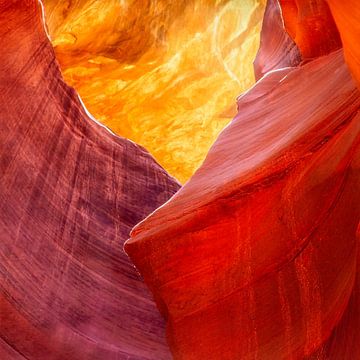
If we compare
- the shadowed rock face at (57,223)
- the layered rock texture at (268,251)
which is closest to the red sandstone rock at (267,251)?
the layered rock texture at (268,251)

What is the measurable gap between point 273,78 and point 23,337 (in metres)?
3.43

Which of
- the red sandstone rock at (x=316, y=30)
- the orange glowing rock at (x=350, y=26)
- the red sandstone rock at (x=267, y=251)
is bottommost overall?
the red sandstone rock at (x=267, y=251)

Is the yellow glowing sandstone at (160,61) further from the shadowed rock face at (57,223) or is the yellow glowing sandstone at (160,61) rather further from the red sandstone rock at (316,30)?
the red sandstone rock at (316,30)

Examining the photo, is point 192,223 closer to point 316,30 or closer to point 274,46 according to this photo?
point 316,30

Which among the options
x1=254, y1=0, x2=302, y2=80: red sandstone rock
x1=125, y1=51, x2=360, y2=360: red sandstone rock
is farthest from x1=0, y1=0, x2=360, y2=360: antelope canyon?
x1=254, y1=0, x2=302, y2=80: red sandstone rock

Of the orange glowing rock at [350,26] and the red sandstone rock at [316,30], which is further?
the red sandstone rock at [316,30]

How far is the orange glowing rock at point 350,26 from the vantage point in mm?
2910

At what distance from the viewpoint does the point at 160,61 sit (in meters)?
10.3

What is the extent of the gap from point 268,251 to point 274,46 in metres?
5.22

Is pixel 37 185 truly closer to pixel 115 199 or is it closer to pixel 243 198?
pixel 115 199

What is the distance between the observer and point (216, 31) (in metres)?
10.4

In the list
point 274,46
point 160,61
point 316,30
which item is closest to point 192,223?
point 316,30

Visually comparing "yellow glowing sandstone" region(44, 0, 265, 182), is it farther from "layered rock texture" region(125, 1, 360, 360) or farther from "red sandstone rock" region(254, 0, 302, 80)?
"layered rock texture" region(125, 1, 360, 360)

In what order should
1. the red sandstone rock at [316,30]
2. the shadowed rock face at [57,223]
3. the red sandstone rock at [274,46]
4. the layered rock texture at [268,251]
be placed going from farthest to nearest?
the red sandstone rock at [274,46], the red sandstone rock at [316,30], the shadowed rock face at [57,223], the layered rock texture at [268,251]
